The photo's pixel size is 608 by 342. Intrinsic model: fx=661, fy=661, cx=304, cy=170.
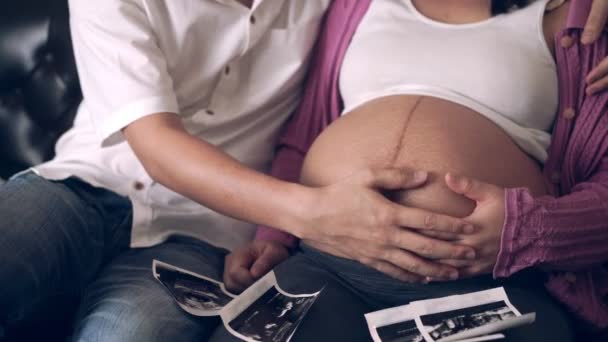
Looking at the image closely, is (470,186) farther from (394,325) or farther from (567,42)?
(567,42)

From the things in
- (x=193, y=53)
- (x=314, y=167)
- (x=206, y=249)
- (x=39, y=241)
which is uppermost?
(x=193, y=53)

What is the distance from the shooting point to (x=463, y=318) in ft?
3.02

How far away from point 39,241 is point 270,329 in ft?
1.35

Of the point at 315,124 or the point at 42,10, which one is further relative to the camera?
the point at 42,10

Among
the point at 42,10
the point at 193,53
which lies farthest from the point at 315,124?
the point at 42,10

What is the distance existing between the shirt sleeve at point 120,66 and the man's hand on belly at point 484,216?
489 mm

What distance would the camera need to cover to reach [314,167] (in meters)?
1.14

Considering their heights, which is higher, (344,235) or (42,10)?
(42,10)

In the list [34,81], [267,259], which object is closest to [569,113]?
[267,259]

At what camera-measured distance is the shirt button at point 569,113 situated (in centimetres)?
114

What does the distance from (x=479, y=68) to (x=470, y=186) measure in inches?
10.8

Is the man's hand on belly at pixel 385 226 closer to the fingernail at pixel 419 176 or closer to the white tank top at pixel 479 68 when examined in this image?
the fingernail at pixel 419 176

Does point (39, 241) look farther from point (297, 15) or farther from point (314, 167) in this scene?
point (297, 15)

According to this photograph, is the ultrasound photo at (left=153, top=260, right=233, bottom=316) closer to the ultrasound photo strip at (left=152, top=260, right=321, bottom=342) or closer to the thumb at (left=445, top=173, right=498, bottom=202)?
the ultrasound photo strip at (left=152, top=260, right=321, bottom=342)
